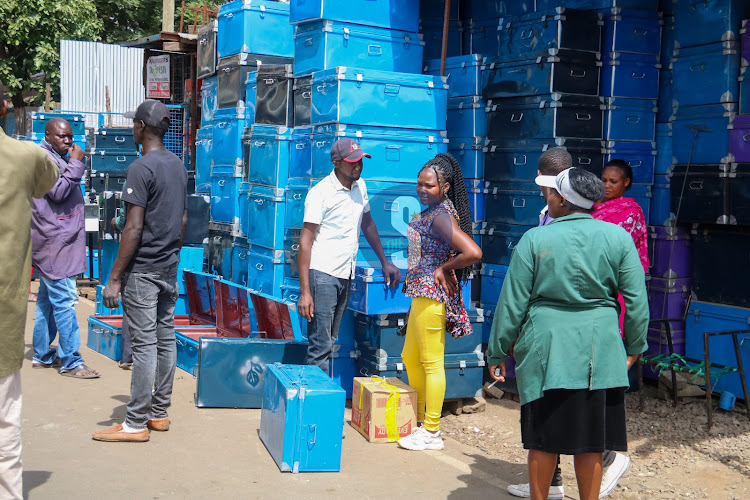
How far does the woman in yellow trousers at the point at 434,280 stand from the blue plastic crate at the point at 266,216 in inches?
98.9

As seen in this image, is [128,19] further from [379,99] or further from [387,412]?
[387,412]

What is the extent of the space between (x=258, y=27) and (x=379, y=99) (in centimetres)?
318

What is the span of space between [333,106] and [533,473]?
3.94 m

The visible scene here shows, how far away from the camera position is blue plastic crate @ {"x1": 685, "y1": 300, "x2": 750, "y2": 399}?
22.5ft

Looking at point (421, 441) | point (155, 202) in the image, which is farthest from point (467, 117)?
point (155, 202)

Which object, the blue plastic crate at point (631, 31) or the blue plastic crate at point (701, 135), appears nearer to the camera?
the blue plastic crate at point (701, 135)

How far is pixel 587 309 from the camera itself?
3.95m

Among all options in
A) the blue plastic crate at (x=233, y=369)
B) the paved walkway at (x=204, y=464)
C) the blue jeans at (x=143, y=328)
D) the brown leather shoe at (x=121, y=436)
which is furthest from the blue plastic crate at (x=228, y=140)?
the brown leather shoe at (x=121, y=436)

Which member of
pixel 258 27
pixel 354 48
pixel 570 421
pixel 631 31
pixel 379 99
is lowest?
pixel 570 421

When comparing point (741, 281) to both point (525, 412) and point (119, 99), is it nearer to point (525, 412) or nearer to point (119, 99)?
point (525, 412)

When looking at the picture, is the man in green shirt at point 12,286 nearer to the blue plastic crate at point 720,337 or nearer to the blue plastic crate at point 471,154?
the blue plastic crate at point 471,154

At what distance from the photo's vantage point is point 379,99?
23.7ft

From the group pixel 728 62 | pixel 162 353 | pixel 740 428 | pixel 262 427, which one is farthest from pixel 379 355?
pixel 728 62

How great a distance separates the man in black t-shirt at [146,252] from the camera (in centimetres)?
533
